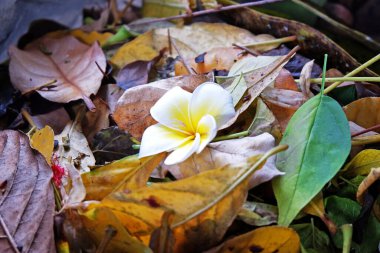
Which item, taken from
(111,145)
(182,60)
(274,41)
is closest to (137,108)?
(111,145)

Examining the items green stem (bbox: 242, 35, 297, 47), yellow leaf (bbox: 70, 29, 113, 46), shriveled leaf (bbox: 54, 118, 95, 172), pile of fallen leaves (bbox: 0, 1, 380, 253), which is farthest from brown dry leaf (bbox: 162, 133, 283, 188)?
yellow leaf (bbox: 70, 29, 113, 46)

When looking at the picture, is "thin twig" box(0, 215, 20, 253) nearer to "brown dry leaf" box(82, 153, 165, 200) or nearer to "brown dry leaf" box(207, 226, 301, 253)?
"brown dry leaf" box(82, 153, 165, 200)

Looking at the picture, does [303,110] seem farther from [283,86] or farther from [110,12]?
[110,12]

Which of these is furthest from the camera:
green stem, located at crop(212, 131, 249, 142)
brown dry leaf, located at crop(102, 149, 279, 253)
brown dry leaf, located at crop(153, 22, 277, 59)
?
brown dry leaf, located at crop(153, 22, 277, 59)

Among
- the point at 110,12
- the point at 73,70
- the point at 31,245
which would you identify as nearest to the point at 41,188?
the point at 31,245

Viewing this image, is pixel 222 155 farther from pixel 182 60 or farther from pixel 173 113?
pixel 182 60

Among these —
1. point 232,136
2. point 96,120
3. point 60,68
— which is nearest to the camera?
point 232,136

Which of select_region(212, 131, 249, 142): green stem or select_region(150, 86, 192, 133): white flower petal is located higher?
select_region(150, 86, 192, 133): white flower petal
